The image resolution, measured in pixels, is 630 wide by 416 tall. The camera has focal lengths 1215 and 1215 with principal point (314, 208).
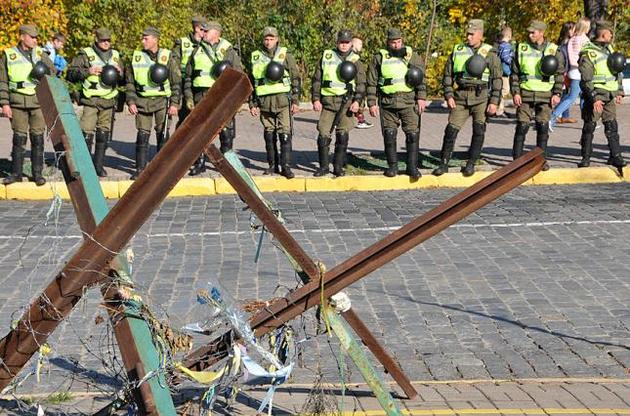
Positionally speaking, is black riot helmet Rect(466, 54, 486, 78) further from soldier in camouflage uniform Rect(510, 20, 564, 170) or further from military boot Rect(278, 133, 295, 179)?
military boot Rect(278, 133, 295, 179)

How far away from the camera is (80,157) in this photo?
4.45 m

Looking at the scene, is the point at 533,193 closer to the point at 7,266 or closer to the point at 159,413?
the point at 7,266

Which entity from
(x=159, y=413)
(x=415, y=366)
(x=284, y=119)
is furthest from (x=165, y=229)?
(x=159, y=413)

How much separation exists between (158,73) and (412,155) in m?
3.26

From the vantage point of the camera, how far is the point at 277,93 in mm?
14883

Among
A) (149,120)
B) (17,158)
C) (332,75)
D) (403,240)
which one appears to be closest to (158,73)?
(149,120)

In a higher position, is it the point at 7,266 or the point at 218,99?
the point at 218,99

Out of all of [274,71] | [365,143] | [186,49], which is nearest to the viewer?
[274,71]

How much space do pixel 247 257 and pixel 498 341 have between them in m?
3.47

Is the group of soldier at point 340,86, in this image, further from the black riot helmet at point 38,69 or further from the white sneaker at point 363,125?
the white sneaker at point 363,125

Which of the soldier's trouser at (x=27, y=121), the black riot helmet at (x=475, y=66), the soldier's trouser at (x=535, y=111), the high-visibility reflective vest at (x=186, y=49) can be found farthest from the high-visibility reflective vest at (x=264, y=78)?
the soldier's trouser at (x=535, y=111)

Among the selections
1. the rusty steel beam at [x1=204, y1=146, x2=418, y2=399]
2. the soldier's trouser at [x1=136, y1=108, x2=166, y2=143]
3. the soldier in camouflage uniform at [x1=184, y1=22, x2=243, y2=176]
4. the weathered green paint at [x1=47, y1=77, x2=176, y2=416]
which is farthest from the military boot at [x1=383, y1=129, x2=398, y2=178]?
the weathered green paint at [x1=47, y1=77, x2=176, y2=416]

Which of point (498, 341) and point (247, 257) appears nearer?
point (498, 341)

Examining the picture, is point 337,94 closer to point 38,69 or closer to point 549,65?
point 549,65
